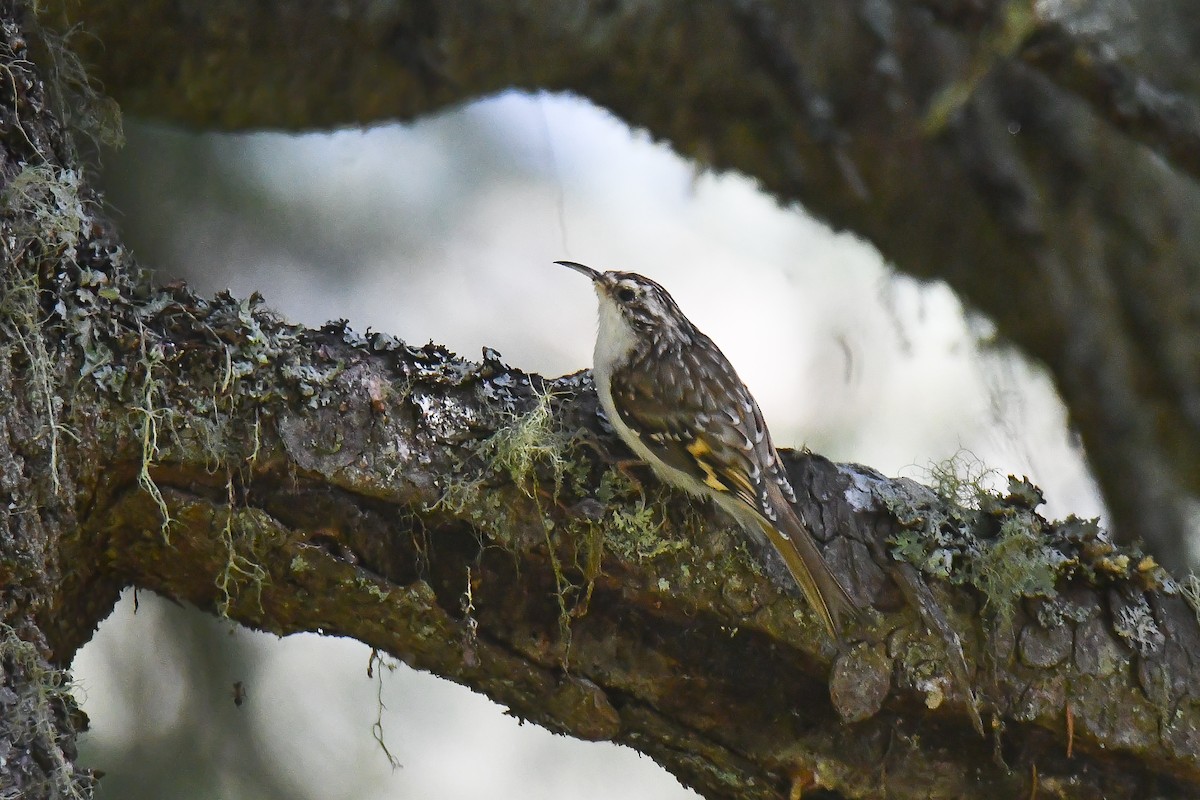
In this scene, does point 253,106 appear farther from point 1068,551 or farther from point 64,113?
point 1068,551

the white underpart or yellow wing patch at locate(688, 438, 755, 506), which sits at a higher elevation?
yellow wing patch at locate(688, 438, 755, 506)

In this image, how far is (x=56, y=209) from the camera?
1.67 m

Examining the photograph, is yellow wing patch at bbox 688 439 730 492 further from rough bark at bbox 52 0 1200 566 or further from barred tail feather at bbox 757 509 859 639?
rough bark at bbox 52 0 1200 566

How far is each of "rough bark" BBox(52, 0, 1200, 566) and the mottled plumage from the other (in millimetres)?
509

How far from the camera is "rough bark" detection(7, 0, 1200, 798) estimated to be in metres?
1.71

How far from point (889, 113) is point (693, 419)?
0.99 meters

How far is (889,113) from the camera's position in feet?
8.34

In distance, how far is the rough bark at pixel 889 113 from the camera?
2393 mm

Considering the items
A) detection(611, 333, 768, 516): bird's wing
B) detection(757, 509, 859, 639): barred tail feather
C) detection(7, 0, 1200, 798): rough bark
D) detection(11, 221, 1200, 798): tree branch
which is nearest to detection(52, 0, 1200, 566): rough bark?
detection(611, 333, 768, 516): bird's wing

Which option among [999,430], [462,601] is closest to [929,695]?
[462,601]

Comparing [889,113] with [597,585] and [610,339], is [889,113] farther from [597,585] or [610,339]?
[597,585]

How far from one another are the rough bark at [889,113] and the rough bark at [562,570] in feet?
2.53

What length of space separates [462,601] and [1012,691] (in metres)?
0.98

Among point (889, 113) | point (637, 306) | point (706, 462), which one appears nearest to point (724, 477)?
point (706, 462)
